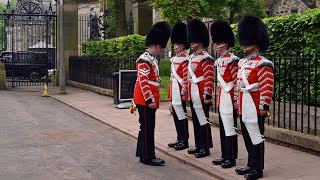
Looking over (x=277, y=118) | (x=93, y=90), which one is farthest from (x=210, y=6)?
(x=277, y=118)

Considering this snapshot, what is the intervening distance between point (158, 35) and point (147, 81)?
2.92 ft

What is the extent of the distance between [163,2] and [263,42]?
17003 millimetres

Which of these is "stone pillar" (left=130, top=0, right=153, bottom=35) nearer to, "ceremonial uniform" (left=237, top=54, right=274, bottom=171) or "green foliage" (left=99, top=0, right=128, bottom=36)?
"green foliage" (left=99, top=0, right=128, bottom=36)

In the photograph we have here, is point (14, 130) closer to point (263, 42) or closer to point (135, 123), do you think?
point (135, 123)

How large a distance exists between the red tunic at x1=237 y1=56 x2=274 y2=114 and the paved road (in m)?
1.41

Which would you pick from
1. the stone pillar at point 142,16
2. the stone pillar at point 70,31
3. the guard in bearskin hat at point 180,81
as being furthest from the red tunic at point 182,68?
the stone pillar at point 70,31

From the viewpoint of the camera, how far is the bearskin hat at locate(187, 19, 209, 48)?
884 centimetres

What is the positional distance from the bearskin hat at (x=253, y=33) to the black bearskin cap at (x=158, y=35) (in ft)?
5.46

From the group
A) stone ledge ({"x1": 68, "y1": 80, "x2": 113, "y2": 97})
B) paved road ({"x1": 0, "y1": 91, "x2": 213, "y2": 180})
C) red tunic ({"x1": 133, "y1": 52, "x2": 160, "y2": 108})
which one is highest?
red tunic ({"x1": 133, "y1": 52, "x2": 160, "y2": 108})

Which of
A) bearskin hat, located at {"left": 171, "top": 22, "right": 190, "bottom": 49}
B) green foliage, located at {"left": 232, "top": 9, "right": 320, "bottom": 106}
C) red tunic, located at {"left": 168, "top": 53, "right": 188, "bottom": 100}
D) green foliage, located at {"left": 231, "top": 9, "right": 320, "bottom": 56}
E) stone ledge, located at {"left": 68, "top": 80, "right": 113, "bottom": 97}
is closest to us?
red tunic, located at {"left": 168, "top": 53, "right": 188, "bottom": 100}

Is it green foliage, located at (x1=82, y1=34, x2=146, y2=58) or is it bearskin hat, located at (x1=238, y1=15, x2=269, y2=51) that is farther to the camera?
Result: green foliage, located at (x1=82, y1=34, x2=146, y2=58)

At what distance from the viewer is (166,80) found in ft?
78.7

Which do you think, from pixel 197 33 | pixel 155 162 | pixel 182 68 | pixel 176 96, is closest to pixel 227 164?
pixel 155 162

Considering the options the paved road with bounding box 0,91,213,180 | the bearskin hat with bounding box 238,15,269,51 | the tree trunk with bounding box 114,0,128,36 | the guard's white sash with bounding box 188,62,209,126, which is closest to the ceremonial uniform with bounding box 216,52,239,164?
Answer: the bearskin hat with bounding box 238,15,269,51
